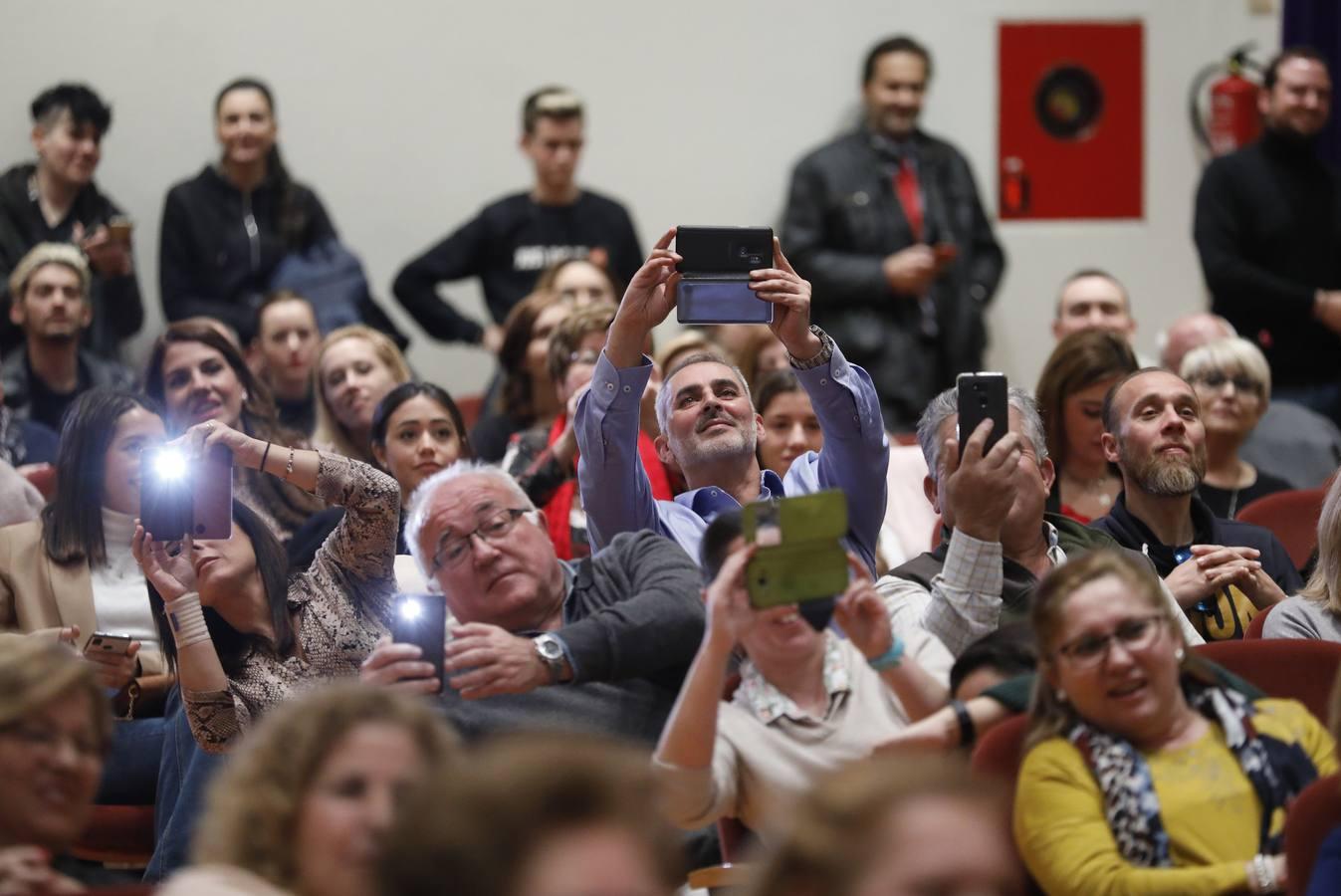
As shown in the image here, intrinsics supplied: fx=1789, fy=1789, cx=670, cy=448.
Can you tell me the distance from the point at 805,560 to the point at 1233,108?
4.90 metres

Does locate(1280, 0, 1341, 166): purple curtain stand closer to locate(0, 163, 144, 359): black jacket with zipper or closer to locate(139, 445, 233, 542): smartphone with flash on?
locate(0, 163, 144, 359): black jacket with zipper

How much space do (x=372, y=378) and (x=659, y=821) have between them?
9.78ft

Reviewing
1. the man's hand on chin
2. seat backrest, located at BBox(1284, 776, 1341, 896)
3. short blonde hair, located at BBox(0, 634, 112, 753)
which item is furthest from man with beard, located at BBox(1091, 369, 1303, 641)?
short blonde hair, located at BBox(0, 634, 112, 753)

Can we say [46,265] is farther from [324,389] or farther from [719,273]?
[719,273]

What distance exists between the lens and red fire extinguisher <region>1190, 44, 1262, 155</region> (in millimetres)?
6516

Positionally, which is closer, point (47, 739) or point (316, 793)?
point (316, 793)

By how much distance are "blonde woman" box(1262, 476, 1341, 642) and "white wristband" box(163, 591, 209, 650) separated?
5.57ft

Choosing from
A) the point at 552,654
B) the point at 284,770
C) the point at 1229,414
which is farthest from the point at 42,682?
the point at 1229,414

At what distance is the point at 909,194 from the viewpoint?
6012 millimetres

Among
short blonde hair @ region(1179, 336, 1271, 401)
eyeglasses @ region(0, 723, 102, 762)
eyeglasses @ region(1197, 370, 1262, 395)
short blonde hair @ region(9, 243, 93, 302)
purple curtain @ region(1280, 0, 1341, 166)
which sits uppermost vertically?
purple curtain @ region(1280, 0, 1341, 166)

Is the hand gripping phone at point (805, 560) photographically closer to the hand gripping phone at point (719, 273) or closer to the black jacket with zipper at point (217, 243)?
the hand gripping phone at point (719, 273)

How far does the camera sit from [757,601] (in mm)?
2215

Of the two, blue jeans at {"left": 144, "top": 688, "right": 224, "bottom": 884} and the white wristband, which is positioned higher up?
the white wristband

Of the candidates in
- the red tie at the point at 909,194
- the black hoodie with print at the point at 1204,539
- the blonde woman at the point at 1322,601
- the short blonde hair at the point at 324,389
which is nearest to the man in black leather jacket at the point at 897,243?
the red tie at the point at 909,194
